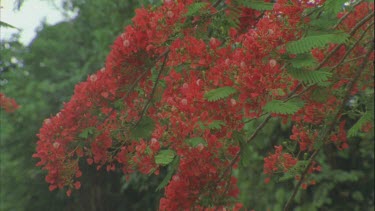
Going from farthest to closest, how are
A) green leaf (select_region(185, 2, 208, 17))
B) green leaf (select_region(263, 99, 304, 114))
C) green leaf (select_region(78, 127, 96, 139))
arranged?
green leaf (select_region(78, 127, 96, 139)) < green leaf (select_region(185, 2, 208, 17)) < green leaf (select_region(263, 99, 304, 114))

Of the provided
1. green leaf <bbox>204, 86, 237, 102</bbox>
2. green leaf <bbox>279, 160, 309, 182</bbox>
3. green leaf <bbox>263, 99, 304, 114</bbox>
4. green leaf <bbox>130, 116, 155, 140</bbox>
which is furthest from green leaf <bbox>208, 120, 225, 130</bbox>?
green leaf <bbox>279, 160, 309, 182</bbox>

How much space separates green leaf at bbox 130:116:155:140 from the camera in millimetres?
3871

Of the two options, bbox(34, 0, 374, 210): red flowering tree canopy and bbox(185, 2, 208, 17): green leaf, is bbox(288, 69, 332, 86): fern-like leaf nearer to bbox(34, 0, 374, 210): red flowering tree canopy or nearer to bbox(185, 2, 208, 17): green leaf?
bbox(34, 0, 374, 210): red flowering tree canopy

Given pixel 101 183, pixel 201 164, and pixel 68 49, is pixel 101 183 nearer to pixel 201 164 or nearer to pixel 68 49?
pixel 68 49

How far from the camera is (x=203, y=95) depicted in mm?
3238

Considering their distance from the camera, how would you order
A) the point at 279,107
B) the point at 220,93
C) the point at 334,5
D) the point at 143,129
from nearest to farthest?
the point at 279,107 < the point at 220,93 < the point at 334,5 < the point at 143,129

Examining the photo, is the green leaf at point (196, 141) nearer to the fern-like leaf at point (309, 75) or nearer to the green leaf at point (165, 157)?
the green leaf at point (165, 157)

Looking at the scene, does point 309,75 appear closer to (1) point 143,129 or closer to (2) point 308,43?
(2) point 308,43

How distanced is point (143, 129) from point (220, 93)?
0.96 meters

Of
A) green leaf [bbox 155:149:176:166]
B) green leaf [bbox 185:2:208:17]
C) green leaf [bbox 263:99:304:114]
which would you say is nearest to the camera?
green leaf [bbox 263:99:304:114]

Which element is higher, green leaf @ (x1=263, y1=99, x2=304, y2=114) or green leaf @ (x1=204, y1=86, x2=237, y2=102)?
green leaf @ (x1=204, y1=86, x2=237, y2=102)

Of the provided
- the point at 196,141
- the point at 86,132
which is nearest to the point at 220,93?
the point at 196,141

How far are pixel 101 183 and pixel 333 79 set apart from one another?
8.21m

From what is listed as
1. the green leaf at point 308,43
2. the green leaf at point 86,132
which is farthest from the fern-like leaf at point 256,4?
the green leaf at point 86,132
